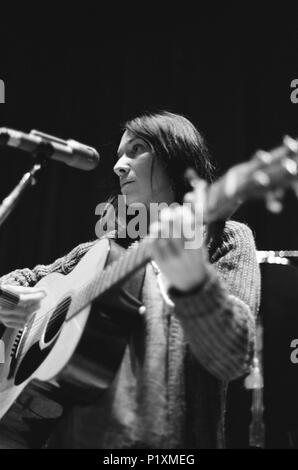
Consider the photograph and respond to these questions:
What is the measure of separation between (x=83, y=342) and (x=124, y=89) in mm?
2182

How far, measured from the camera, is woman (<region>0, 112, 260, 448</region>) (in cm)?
118

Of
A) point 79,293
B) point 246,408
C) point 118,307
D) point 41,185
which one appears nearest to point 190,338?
point 118,307

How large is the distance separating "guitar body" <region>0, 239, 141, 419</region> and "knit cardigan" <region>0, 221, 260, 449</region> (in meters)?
0.05

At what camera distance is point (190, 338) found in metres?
1.28

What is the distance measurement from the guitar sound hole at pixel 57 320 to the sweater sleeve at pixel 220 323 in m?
0.42

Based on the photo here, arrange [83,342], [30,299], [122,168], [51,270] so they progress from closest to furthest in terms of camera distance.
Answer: [83,342] → [30,299] → [122,168] → [51,270]

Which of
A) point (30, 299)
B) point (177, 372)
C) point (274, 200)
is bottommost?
point (177, 372)

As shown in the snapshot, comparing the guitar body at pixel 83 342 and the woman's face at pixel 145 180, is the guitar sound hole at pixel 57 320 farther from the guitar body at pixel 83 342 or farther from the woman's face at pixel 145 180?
the woman's face at pixel 145 180

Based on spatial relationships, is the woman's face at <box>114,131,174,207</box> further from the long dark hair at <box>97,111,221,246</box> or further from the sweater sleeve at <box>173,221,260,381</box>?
the sweater sleeve at <box>173,221,260,381</box>

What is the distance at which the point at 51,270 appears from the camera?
2117mm

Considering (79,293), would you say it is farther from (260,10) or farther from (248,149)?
(260,10)

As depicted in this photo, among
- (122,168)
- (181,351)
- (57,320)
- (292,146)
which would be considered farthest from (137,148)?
(292,146)

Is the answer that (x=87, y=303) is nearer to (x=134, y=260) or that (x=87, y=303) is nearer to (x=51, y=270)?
(x=134, y=260)

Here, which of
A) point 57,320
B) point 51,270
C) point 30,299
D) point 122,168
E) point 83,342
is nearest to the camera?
point 83,342
